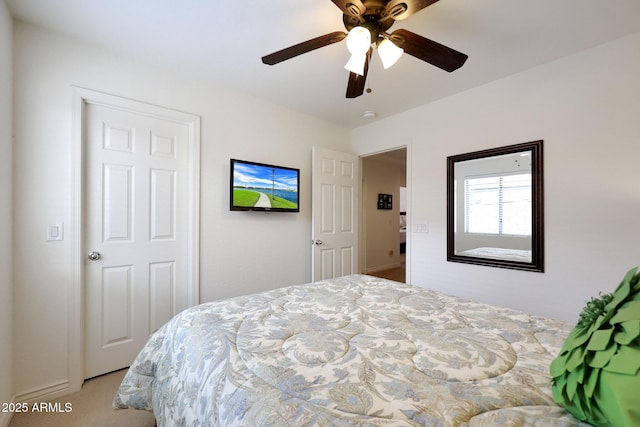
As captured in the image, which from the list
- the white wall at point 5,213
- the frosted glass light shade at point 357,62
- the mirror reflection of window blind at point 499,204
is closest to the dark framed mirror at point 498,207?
the mirror reflection of window blind at point 499,204

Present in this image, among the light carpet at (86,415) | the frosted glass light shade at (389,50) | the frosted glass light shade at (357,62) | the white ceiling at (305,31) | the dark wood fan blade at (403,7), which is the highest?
the white ceiling at (305,31)

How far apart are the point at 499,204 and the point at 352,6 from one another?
2.05 metres

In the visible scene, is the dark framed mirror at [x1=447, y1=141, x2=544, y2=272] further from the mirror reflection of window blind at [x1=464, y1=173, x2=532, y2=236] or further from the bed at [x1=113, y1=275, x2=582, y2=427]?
the bed at [x1=113, y1=275, x2=582, y2=427]

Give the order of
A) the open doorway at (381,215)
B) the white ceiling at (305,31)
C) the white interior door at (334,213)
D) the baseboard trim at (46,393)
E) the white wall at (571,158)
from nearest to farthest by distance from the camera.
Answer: the white ceiling at (305,31)
the baseboard trim at (46,393)
the white wall at (571,158)
the white interior door at (334,213)
the open doorway at (381,215)

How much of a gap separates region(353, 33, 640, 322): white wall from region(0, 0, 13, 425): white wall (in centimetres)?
329

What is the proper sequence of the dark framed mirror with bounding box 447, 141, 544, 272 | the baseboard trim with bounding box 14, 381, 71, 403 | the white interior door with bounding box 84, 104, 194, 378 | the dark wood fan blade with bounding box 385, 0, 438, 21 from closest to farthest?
the dark wood fan blade with bounding box 385, 0, 438, 21 < the baseboard trim with bounding box 14, 381, 71, 403 < the white interior door with bounding box 84, 104, 194, 378 < the dark framed mirror with bounding box 447, 141, 544, 272

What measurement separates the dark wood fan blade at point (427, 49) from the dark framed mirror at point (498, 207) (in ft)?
4.06

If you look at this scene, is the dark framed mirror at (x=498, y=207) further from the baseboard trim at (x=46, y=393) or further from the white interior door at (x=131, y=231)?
the baseboard trim at (x=46, y=393)

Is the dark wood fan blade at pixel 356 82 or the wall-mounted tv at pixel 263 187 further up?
the dark wood fan blade at pixel 356 82

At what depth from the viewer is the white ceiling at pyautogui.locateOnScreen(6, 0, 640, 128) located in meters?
1.50

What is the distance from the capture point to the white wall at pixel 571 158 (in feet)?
5.73

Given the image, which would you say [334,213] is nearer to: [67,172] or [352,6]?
[352,6]

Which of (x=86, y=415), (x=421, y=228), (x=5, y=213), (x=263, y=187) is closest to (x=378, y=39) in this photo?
(x=263, y=187)

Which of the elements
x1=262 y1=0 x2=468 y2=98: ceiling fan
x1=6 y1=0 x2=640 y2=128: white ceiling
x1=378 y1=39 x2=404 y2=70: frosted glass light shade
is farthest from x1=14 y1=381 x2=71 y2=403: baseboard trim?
x1=378 y1=39 x2=404 y2=70: frosted glass light shade
